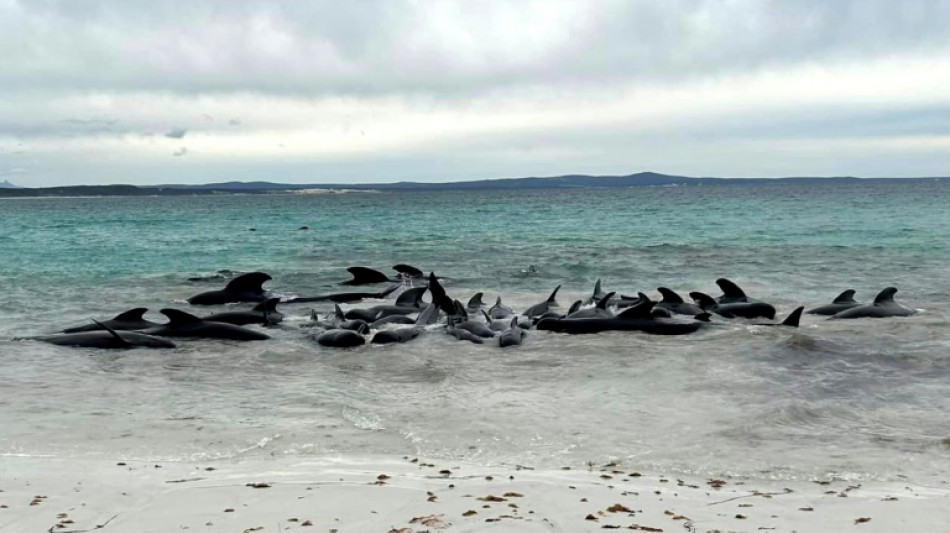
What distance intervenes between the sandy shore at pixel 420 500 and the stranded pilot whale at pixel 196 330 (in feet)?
24.0

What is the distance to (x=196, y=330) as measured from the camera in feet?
50.6

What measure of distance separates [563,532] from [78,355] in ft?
32.2

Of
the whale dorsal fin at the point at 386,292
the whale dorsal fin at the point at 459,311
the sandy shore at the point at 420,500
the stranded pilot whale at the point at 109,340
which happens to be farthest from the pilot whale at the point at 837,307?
the stranded pilot whale at the point at 109,340

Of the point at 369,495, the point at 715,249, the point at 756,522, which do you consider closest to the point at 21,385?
the point at 369,495

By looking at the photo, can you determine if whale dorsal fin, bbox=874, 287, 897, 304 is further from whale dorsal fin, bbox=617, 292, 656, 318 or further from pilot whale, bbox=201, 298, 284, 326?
pilot whale, bbox=201, 298, 284, 326

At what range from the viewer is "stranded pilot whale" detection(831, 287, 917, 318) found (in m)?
16.9

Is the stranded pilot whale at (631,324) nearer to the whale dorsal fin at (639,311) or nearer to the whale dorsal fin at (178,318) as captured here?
the whale dorsal fin at (639,311)

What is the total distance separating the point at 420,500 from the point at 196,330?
9.59 metres

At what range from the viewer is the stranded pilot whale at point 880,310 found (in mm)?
16906

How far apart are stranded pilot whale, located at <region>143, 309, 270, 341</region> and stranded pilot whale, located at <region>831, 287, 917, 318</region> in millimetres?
10481

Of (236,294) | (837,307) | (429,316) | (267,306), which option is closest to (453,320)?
(429,316)

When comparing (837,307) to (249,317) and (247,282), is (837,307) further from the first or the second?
(247,282)

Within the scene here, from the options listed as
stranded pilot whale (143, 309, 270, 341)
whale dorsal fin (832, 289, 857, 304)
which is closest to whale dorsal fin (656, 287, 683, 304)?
whale dorsal fin (832, 289, 857, 304)

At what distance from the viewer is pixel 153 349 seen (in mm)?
14266
